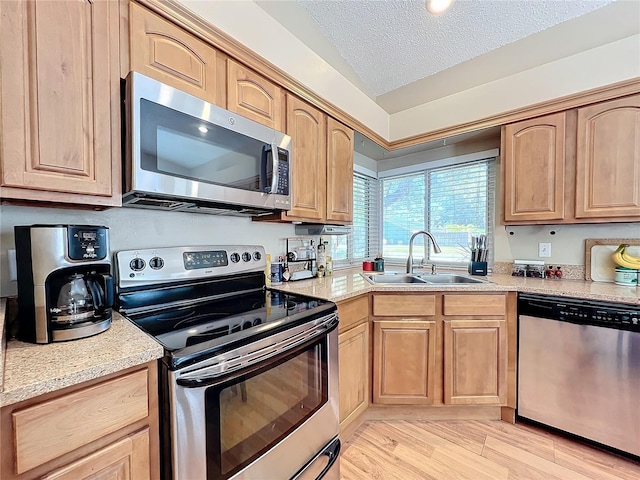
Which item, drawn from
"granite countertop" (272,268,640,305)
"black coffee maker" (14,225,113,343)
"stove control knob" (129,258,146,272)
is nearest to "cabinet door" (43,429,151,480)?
Result: "black coffee maker" (14,225,113,343)

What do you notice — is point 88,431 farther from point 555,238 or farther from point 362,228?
point 555,238

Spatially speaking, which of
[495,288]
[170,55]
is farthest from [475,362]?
[170,55]

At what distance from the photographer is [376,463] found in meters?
1.57

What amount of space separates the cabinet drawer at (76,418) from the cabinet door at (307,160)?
118cm

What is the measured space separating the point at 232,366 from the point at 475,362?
1716 millimetres

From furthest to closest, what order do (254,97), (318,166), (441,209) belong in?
(441,209) < (318,166) < (254,97)

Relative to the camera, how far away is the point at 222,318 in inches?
45.8

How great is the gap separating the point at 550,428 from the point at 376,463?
118 centimetres

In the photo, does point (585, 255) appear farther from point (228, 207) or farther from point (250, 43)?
point (250, 43)

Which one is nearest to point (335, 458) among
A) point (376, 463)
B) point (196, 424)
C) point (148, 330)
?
point (376, 463)

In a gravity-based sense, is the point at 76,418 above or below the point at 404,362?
above

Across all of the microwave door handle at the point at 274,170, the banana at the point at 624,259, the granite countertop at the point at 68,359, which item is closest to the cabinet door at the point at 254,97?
the microwave door handle at the point at 274,170

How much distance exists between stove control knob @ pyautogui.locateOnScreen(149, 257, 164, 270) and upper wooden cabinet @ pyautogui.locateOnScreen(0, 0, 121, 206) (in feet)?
1.20

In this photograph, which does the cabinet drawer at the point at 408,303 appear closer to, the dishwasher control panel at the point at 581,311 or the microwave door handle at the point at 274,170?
the dishwasher control panel at the point at 581,311
